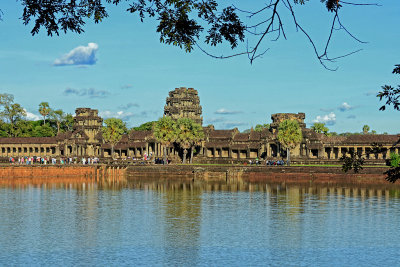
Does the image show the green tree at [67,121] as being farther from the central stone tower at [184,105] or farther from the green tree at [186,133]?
the green tree at [186,133]

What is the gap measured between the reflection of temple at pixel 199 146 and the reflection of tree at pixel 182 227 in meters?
44.1

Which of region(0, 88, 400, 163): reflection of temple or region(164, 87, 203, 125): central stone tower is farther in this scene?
region(164, 87, 203, 125): central stone tower

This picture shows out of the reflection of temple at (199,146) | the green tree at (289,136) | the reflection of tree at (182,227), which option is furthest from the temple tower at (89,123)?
the reflection of tree at (182,227)

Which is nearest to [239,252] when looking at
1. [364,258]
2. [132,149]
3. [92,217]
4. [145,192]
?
[364,258]

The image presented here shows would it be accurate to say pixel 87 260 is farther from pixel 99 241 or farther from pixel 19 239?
pixel 19 239

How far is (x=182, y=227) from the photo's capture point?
39.7m

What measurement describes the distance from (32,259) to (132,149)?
91588 mm

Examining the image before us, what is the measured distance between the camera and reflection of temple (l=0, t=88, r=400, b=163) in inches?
4242

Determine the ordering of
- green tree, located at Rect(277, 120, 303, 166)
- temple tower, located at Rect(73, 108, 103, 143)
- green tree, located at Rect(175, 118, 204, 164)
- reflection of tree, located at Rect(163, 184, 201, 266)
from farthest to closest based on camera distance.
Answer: temple tower, located at Rect(73, 108, 103, 143) → green tree, located at Rect(175, 118, 204, 164) → green tree, located at Rect(277, 120, 303, 166) → reflection of tree, located at Rect(163, 184, 201, 266)

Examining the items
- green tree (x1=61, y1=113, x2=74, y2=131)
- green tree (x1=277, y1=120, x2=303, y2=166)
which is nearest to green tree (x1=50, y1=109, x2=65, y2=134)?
green tree (x1=61, y1=113, x2=74, y2=131)

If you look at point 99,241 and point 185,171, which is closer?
point 99,241

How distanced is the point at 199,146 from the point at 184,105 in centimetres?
1571

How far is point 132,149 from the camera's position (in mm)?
121312

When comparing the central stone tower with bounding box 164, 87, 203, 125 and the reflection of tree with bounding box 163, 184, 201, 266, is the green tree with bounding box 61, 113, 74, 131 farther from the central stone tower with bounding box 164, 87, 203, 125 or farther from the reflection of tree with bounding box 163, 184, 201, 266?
the reflection of tree with bounding box 163, 184, 201, 266
